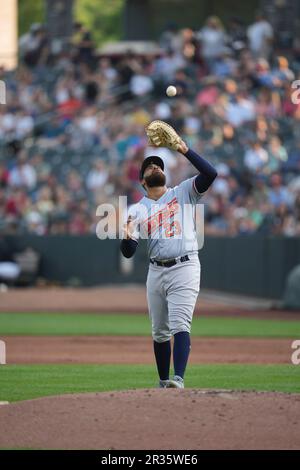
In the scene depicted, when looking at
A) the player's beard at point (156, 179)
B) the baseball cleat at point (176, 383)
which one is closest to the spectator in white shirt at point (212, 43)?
the player's beard at point (156, 179)

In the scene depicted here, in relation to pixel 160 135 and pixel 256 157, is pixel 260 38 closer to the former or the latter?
pixel 256 157

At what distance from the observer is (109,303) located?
21.1m

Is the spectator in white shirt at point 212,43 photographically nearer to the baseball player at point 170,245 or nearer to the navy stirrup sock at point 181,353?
the baseball player at point 170,245

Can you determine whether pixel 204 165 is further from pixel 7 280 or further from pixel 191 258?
pixel 7 280

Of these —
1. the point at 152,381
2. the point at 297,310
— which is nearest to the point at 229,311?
the point at 297,310

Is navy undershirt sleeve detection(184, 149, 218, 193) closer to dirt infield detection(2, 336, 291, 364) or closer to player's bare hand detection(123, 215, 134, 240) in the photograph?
player's bare hand detection(123, 215, 134, 240)

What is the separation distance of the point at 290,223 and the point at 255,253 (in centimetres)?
94

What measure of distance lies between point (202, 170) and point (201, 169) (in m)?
0.01

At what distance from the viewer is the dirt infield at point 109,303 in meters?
19.3

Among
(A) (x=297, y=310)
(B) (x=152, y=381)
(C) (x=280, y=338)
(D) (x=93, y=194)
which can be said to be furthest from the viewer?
(D) (x=93, y=194)

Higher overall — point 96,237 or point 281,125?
point 281,125

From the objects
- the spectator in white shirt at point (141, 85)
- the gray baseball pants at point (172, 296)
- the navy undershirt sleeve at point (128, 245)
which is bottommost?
the gray baseball pants at point (172, 296)

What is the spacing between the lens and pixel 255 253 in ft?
68.0

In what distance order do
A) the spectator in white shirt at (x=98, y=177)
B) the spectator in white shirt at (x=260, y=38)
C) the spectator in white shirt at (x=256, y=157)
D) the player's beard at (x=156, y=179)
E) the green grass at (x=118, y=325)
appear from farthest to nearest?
the spectator in white shirt at (x=260, y=38) < the spectator in white shirt at (x=98, y=177) < the spectator in white shirt at (x=256, y=157) < the green grass at (x=118, y=325) < the player's beard at (x=156, y=179)
